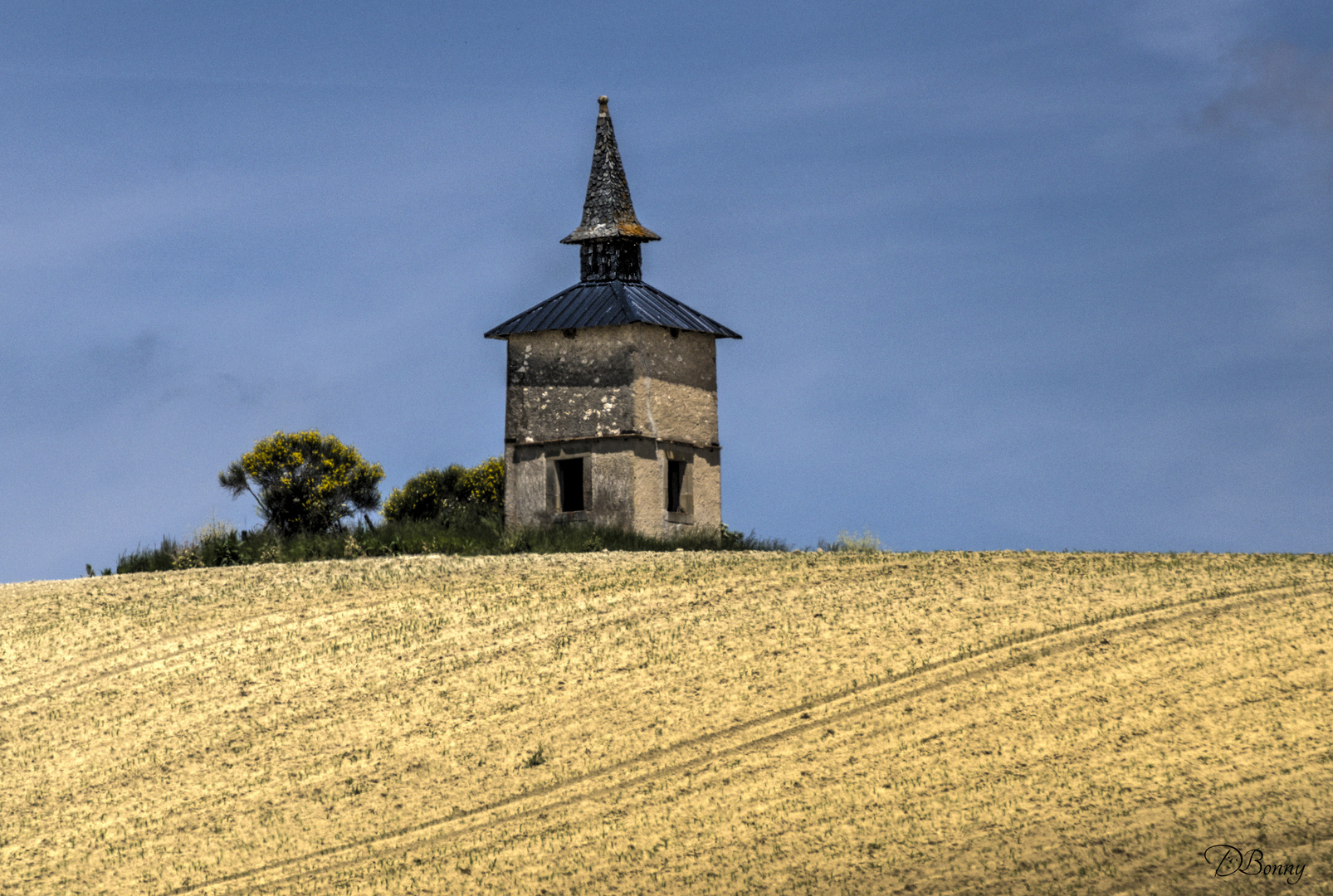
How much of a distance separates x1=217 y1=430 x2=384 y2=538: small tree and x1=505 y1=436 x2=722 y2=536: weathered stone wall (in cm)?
824

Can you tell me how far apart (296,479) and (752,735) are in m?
22.1

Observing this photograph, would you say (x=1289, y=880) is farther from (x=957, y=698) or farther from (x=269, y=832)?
(x=269, y=832)

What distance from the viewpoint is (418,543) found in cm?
2548

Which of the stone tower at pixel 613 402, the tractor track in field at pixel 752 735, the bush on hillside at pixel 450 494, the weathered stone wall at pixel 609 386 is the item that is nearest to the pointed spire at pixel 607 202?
the stone tower at pixel 613 402

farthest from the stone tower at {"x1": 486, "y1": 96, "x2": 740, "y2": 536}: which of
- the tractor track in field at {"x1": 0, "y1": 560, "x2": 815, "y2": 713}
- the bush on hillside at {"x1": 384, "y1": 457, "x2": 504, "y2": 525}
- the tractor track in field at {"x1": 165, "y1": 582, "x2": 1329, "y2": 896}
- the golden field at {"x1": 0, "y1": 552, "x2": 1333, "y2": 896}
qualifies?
the tractor track in field at {"x1": 165, "y1": 582, "x2": 1329, "y2": 896}

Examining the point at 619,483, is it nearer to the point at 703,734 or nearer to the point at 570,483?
the point at 570,483

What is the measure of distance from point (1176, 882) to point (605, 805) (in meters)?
4.75

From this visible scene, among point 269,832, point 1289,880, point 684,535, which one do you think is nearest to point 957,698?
point 1289,880

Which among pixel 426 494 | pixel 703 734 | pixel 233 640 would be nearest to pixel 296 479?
pixel 426 494

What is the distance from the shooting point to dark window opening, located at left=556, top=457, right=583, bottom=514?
27.1 meters

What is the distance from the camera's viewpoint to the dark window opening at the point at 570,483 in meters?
27.1

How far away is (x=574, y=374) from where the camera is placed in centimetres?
2688

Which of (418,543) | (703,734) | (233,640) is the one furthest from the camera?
(418,543)

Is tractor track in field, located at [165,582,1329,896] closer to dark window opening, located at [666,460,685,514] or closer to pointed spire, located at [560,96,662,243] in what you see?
dark window opening, located at [666,460,685,514]
